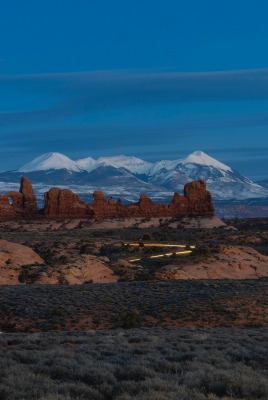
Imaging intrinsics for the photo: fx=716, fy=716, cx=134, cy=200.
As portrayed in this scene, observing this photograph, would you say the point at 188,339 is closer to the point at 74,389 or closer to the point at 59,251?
the point at 74,389

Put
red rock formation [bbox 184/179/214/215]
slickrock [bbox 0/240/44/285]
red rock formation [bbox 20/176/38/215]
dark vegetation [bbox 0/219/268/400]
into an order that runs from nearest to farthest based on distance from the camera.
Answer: dark vegetation [bbox 0/219/268/400], slickrock [bbox 0/240/44/285], red rock formation [bbox 184/179/214/215], red rock formation [bbox 20/176/38/215]

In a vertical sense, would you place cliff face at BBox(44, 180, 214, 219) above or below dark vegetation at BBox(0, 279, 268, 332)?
above

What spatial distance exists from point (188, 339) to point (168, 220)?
292ft

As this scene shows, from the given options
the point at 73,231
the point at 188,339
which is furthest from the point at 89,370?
the point at 73,231

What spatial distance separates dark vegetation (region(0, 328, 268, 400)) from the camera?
1297 centimetres

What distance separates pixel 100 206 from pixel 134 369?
98403 millimetres

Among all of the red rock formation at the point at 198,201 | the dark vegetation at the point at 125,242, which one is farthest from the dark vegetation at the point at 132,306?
the red rock formation at the point at 198,201

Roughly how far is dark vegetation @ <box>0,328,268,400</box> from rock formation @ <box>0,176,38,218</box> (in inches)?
3673

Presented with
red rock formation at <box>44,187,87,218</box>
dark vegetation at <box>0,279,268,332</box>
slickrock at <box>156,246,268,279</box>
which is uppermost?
red rock formation at <box>44,187,87,218</box>

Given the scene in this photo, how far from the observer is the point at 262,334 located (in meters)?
25.3

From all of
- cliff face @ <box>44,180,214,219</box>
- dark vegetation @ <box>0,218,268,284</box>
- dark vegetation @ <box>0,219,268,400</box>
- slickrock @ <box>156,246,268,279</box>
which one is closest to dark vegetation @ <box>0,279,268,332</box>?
dark vegetation @ <box>0,219,268,400</box>

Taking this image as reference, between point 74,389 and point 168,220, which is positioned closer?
point 74,389

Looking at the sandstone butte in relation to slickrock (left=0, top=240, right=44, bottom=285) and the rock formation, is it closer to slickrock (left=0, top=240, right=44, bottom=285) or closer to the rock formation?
the rock formation

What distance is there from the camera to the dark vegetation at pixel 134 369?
1297cm
